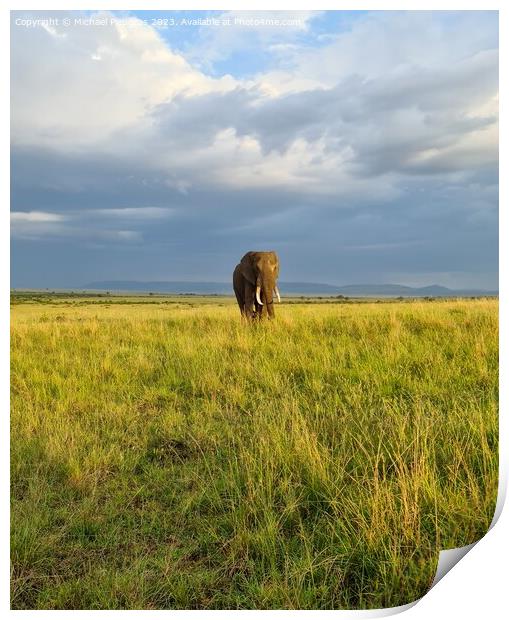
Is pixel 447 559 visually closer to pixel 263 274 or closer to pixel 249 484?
pixel 249 484

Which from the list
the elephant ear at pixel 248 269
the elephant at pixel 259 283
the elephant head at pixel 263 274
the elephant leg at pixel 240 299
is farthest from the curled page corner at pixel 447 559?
the elephant leg at pixel 240 299

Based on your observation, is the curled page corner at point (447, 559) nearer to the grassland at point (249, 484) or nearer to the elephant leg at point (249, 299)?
the grassland at point (249, 484)

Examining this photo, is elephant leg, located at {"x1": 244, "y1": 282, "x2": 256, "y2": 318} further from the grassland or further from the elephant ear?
the grassland

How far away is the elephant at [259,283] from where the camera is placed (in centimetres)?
1192

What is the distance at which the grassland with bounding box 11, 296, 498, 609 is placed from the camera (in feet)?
7.55

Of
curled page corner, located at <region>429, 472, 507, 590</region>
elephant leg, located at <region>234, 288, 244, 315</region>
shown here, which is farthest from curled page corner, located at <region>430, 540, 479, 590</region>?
elephant leg, located at <region>234, 288, 244, 315</region>

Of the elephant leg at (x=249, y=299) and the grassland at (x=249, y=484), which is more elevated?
the elephant leg at (x=249, y=299)

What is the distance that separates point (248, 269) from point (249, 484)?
388 inches

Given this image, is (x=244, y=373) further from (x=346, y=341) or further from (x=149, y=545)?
(x=149, y=545)

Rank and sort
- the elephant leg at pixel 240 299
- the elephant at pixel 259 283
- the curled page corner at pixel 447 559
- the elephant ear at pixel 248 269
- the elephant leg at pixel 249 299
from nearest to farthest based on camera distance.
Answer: the curled page corner at pixel 447 559 → the elephant at pixel 259 283 → the elephant ear at pixel 248 269 → the elephant leg at pixel 249 299 → the elephant leg at pixel 240 299

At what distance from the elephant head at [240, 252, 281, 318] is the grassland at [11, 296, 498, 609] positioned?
19.4ft
